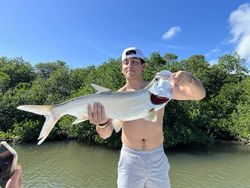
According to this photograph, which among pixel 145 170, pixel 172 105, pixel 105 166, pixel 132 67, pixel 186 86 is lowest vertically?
pixel 105 166

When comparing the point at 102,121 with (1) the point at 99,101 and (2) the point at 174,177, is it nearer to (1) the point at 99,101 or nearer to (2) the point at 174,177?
(1) the point at 99,101

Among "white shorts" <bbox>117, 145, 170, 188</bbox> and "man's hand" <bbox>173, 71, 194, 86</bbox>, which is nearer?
"man's hand" <bbox>173, 71, 194, 86</bbox>

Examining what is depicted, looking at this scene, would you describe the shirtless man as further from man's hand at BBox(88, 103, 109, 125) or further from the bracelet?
man's hand at BBox(88, 103, 109, 125)

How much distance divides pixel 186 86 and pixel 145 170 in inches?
37.4

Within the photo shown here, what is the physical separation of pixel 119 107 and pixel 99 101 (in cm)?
18

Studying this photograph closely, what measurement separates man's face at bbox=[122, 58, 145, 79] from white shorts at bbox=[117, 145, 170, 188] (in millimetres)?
795

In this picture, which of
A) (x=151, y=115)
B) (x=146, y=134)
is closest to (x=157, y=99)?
(x=151, y=115)

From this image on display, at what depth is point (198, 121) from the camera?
65.8ft

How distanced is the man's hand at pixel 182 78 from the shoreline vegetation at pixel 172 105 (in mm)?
14529

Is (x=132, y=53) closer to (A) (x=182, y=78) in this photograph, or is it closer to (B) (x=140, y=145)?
(A) (x=182, y=78)

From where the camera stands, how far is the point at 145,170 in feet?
11.7

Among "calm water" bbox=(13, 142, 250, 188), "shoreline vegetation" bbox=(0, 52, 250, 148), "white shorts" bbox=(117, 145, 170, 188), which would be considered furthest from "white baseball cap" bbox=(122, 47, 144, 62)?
"shoreline vegetation" bbox=(0, 52, 250, 148)

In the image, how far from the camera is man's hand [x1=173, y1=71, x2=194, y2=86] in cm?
314

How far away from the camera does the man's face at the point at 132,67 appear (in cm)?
362
